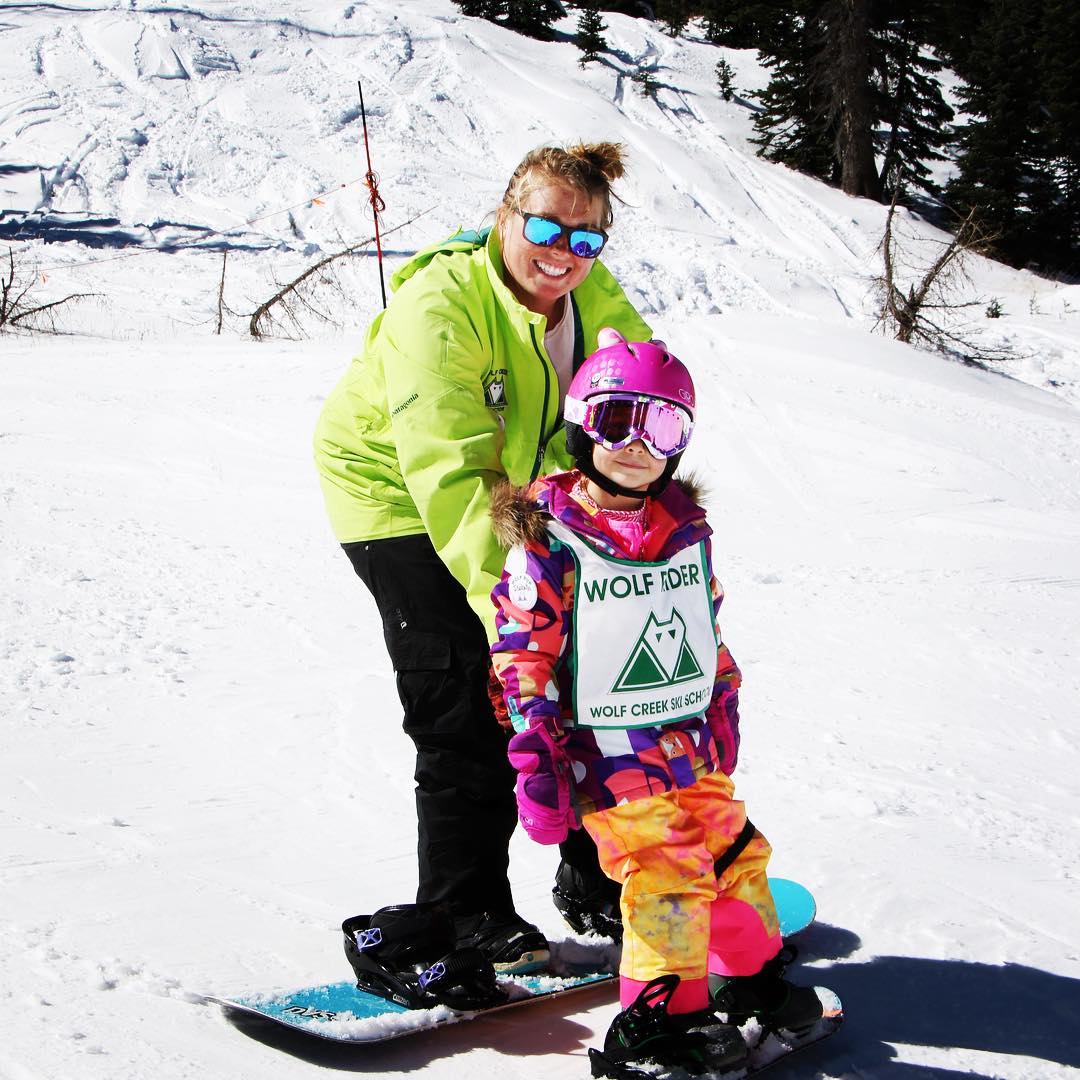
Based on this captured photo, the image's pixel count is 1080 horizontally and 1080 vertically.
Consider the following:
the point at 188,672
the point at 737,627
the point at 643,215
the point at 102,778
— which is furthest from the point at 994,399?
the point at 643,215

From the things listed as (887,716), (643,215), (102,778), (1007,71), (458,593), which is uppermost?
(1007,71)

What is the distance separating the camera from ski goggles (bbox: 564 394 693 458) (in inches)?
87.4

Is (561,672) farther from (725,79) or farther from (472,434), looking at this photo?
(725,79)

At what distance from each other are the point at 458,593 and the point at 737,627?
3199 millimetres

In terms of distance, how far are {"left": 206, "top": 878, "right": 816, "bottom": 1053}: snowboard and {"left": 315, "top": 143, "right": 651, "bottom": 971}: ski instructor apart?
91mm

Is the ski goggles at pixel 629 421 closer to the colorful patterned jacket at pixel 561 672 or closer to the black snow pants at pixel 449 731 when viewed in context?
the colorful patterned jacket at pixel 561 672

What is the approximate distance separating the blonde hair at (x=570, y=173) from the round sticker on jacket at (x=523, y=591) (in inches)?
35.7

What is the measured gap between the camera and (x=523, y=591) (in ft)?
7.07

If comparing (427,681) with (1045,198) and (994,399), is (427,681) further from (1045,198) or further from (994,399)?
(1045,198)

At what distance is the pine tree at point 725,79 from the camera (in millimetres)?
28125

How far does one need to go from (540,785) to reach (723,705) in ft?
1.52

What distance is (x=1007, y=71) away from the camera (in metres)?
26.2

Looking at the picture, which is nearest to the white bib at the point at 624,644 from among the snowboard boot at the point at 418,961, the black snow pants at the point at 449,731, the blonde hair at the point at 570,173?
the black snow pants at the point at 449,731

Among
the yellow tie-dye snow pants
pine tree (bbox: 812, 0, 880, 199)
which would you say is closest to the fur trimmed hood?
the yellow tie-dye snow pants
